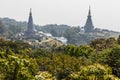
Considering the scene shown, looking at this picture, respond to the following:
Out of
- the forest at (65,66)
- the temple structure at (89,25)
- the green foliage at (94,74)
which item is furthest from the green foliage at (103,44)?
the temple structure at (89,25)

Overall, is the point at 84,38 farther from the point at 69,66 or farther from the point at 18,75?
the point at 18,75

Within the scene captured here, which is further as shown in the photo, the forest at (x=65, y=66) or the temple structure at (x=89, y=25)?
the temple structure at (x=89, y=25)

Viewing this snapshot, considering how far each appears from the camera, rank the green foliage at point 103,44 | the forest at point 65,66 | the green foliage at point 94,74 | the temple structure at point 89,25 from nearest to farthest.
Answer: the forest at point 65,66
the green foliage at point 94,74
the green foliage at point 103,44
the temple structure at point 89,25

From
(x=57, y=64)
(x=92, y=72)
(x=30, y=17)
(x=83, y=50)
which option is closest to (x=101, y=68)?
(x=92, y=72)

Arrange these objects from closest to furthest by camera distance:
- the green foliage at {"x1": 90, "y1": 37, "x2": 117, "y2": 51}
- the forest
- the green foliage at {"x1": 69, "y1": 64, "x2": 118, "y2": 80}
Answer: the forest < the green foliage at {"x1": 69, "y1": 64, "x2": 118, "y2": 80} < the green foliage at {"x1": 90, "y1": 37, "x2": 117, "y2": 51}

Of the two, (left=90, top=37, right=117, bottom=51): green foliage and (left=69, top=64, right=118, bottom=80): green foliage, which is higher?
(left=69, top=64, right=118, bottom=80): green foliage

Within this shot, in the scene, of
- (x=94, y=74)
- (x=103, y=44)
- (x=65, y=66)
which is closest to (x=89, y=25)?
(x=103, y=44)

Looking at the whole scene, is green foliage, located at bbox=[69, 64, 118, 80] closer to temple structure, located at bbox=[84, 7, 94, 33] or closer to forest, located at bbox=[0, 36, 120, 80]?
forest, located at bbox=[0, 36, 120, 80]

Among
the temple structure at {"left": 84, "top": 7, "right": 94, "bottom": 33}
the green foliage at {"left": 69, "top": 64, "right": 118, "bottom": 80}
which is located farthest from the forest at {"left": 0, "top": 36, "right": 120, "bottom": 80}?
the temple structure at {"left": 84, "top": 7, "right": 94, "bottom": 33}

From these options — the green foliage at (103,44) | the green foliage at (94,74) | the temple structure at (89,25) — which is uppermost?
the green foliage at (94,74)

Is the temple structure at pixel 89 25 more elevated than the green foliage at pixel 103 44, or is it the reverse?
the green foliage at pixel 103 44

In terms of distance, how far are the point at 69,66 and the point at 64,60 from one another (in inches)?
198

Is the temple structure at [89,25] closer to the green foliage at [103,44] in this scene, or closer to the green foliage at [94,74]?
the green foliage at [103,44]

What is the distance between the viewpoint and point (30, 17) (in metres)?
Answer: 160
